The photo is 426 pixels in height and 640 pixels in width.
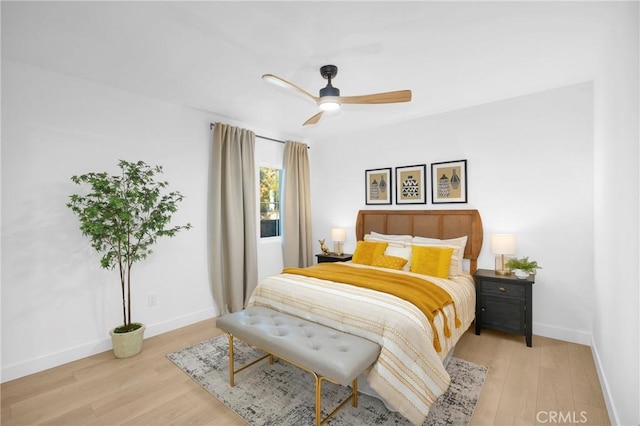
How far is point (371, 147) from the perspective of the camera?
453cm

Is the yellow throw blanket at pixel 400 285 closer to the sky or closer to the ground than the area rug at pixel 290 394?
closer to the sky

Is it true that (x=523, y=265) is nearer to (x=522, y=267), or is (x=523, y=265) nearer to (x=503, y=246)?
(x=522, y=267)

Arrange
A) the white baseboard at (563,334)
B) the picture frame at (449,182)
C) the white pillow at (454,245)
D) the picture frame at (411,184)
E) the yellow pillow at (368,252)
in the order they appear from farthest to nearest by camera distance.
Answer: the picture frame at (411,184) < the yellow pillow at (368,252) < the picture frame at (449,182) < the white pillow at (454,245) < the white baseboard at (563,334)

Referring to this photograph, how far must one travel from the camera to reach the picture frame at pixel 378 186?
4.34m

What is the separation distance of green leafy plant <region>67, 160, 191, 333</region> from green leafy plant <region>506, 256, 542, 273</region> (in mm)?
3573

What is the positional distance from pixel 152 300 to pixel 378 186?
3.32 meters

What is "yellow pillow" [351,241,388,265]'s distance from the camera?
378 centimetres

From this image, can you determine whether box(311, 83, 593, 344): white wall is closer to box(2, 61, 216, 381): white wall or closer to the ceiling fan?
the ceiling fan

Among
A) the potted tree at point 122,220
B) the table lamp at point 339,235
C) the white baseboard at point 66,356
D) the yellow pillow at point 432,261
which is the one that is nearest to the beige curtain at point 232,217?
the white baseboard at point 66,356

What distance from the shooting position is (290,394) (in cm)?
224

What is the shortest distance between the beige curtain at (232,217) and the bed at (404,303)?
3.28 feet

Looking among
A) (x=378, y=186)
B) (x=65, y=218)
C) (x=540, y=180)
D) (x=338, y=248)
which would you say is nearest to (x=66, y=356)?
(x=65, y=218)

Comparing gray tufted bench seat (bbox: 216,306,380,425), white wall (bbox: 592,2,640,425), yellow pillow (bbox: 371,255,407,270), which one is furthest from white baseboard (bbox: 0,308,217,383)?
white wall (bbox: 592,2,640,425)

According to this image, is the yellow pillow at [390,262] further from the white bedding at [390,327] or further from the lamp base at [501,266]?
the lamp base at [501,266]
